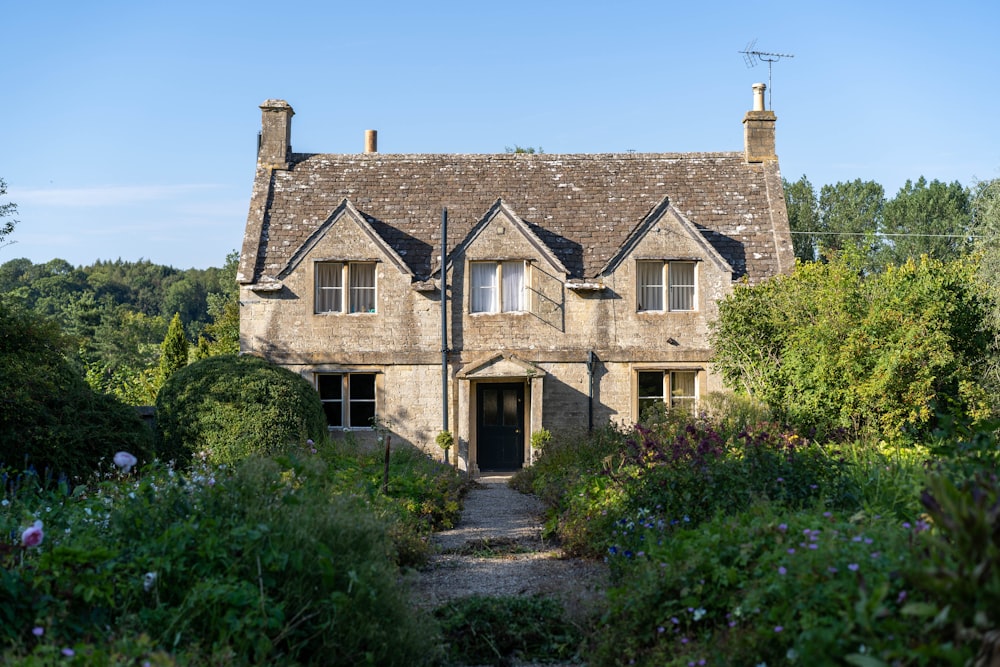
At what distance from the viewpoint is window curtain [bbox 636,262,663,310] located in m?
21.9

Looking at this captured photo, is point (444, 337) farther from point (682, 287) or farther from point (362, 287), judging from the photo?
point (682, 287)

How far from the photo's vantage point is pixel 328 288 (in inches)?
856

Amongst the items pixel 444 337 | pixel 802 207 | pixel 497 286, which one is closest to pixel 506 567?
pixel 444 337

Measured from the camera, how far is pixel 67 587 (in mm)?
4703

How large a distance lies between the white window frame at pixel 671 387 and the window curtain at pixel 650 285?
1527 mm

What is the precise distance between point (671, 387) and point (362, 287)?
25.1 ft

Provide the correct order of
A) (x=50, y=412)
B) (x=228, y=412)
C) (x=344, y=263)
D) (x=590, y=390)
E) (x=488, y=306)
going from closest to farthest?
(x=50, y=412), (x=228, y=412), (x=590, y=390), (x=344, y=263), (x=488, y=306)

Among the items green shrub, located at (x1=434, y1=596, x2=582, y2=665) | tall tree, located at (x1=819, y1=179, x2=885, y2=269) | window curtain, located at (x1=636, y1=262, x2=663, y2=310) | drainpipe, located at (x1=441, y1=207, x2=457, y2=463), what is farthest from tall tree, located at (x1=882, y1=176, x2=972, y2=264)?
green shrub, located at (x1=434, y1=596, x2=582, y2=665)

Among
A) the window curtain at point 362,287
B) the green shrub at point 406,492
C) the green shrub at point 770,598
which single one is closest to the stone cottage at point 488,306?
the window curtain at point 362,287

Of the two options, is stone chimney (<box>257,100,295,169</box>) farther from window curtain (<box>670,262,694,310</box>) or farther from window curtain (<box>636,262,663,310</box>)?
window curtain (<box>670,262,694,310</box>)

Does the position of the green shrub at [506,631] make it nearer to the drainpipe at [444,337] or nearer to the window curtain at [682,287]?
the drainpipe at [444,337]

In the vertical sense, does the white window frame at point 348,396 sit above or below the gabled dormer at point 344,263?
below

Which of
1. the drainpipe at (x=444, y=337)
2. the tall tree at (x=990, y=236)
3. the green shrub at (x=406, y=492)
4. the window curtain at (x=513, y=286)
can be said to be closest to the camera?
the green shrub at (x=406, y=492)

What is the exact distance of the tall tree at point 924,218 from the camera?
52.5m
